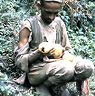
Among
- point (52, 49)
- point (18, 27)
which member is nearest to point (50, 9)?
point (52, 49)

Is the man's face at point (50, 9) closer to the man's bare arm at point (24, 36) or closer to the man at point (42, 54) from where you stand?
the man at point (42, 54)

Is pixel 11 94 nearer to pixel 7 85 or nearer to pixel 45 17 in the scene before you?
pixel 7 85

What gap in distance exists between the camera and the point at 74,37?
802 centimetres

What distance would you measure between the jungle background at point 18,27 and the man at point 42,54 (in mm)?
260

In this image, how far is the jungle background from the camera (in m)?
5.52

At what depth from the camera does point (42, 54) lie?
5047 millimetres

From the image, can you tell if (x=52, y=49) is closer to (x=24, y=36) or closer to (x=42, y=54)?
(x=42, y=54)

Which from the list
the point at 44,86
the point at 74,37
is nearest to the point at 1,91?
the point at 44,86

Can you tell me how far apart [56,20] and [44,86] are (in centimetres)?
88

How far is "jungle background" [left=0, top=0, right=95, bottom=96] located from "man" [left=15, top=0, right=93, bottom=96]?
0.85ft

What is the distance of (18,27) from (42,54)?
2.00m

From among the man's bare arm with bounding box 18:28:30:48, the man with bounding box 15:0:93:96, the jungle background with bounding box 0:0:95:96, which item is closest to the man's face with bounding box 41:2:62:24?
the man with bounding box 15:0:93:96

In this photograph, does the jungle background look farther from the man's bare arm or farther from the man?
the man's bare arm

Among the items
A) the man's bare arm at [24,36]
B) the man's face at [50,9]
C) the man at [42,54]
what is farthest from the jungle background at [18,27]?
the man's face at [50,9]
